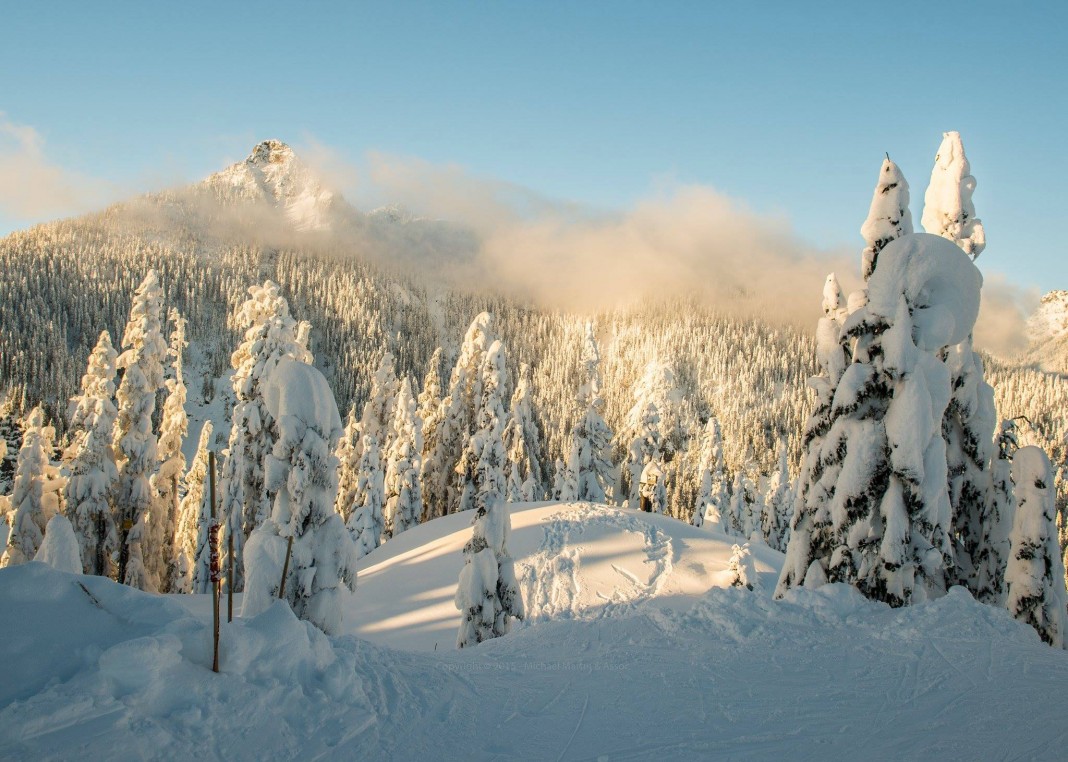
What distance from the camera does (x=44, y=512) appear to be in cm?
2484

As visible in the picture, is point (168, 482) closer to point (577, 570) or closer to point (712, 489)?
point (577, 570)

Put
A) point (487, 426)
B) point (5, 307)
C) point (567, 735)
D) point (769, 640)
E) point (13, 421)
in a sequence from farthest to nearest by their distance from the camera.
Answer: point (5, 307) → point (13, 421) → point (487, 426) → point (769, 640) → point (567, 735)

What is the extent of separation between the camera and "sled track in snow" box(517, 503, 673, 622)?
71.4 ft

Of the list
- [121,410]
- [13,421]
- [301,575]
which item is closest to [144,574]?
[121,410]

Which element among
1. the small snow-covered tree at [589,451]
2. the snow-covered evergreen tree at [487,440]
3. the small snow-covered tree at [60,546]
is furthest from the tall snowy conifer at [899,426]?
the small snow-covered tree at [589,451]

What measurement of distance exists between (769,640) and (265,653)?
6.90 metres

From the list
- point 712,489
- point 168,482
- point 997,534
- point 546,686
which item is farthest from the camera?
point 712,489

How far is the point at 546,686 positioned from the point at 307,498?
7748 mm

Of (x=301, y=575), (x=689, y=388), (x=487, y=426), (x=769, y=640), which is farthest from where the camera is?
(x=689, y=388)

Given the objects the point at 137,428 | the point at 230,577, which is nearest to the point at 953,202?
the point at 230,577

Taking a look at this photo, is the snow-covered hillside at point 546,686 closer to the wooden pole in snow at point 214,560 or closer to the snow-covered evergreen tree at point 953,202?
the wooden pole in snow at point 214,560

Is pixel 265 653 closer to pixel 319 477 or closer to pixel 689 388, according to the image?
pixel 319 477

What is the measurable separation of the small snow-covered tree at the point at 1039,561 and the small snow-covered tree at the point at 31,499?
29.9m

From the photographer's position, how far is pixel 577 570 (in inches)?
945
